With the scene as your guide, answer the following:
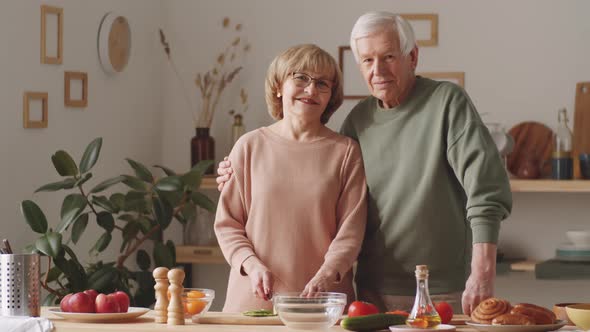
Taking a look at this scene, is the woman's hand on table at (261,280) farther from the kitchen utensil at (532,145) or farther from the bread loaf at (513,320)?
the kitchen utensil at (532,145)

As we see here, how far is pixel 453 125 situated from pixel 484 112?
2.34m

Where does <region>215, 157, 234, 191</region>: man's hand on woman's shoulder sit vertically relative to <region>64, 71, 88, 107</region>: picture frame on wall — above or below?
below

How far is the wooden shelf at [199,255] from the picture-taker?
498cm

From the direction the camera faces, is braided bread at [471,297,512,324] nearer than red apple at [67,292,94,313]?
Yes

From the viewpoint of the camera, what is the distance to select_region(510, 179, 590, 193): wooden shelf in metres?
4.60

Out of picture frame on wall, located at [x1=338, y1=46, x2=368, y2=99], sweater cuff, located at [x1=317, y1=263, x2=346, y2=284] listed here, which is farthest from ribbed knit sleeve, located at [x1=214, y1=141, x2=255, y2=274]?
picture frame on wall, located at [x1=338, y1=46, x2=368, y2=99]

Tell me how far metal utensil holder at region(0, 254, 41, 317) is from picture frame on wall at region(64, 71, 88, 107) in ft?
6.62

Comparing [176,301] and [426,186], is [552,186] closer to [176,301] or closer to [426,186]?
[426,186]

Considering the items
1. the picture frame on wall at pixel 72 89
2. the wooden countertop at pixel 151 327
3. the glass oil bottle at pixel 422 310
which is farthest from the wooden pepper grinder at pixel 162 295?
the picture frame on wall at pixel 72 89

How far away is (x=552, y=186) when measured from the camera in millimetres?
4645

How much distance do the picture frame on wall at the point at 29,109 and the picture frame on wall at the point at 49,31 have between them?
0.15m

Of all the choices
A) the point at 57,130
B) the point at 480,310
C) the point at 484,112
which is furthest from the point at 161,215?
the point at 480,310

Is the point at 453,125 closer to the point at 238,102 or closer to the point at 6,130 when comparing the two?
the point at 6,130

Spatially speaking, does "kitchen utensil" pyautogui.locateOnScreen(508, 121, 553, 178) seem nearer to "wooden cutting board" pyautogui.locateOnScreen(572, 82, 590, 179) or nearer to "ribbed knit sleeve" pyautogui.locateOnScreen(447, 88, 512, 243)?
"wooden cutting board" pyautogui.locateOnScreen(572, 82, 590, 179)
